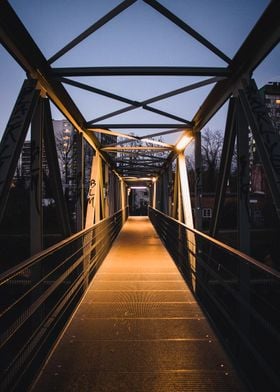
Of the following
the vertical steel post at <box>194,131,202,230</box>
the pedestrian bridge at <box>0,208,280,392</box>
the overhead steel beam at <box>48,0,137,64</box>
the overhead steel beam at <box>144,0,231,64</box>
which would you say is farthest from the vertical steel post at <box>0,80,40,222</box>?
the vertical steel post at <box>194,131,202,230</box>

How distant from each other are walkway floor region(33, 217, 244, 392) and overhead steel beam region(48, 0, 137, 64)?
347cm

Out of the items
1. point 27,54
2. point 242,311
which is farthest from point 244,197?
point 27,54

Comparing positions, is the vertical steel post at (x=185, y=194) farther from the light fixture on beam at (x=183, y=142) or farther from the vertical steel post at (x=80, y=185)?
the vertical steel post at (x=80, y=185)

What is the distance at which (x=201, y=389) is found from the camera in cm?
282

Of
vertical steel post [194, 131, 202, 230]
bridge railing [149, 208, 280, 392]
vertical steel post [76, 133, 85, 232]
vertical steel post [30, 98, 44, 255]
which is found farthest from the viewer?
vertical steel post [76, 133, 85, 232]

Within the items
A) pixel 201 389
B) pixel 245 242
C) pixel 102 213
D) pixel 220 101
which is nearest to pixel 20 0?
pixel 220 101

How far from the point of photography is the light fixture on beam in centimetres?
945

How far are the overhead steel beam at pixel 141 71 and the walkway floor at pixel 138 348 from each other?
330cm

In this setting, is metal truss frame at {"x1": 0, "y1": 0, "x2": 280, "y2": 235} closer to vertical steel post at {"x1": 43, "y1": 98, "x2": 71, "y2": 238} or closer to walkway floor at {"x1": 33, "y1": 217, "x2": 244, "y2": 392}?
vertical steel post at {"x1": 43, "y1": 98, "x2": 71, "y2": 238}

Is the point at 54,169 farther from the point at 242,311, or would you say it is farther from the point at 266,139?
the point at 242,311

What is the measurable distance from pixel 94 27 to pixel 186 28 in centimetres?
123

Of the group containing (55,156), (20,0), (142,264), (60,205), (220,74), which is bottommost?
(142,264)

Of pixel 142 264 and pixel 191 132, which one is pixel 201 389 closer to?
pixel 142 264

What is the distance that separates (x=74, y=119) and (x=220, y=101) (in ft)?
10.6
